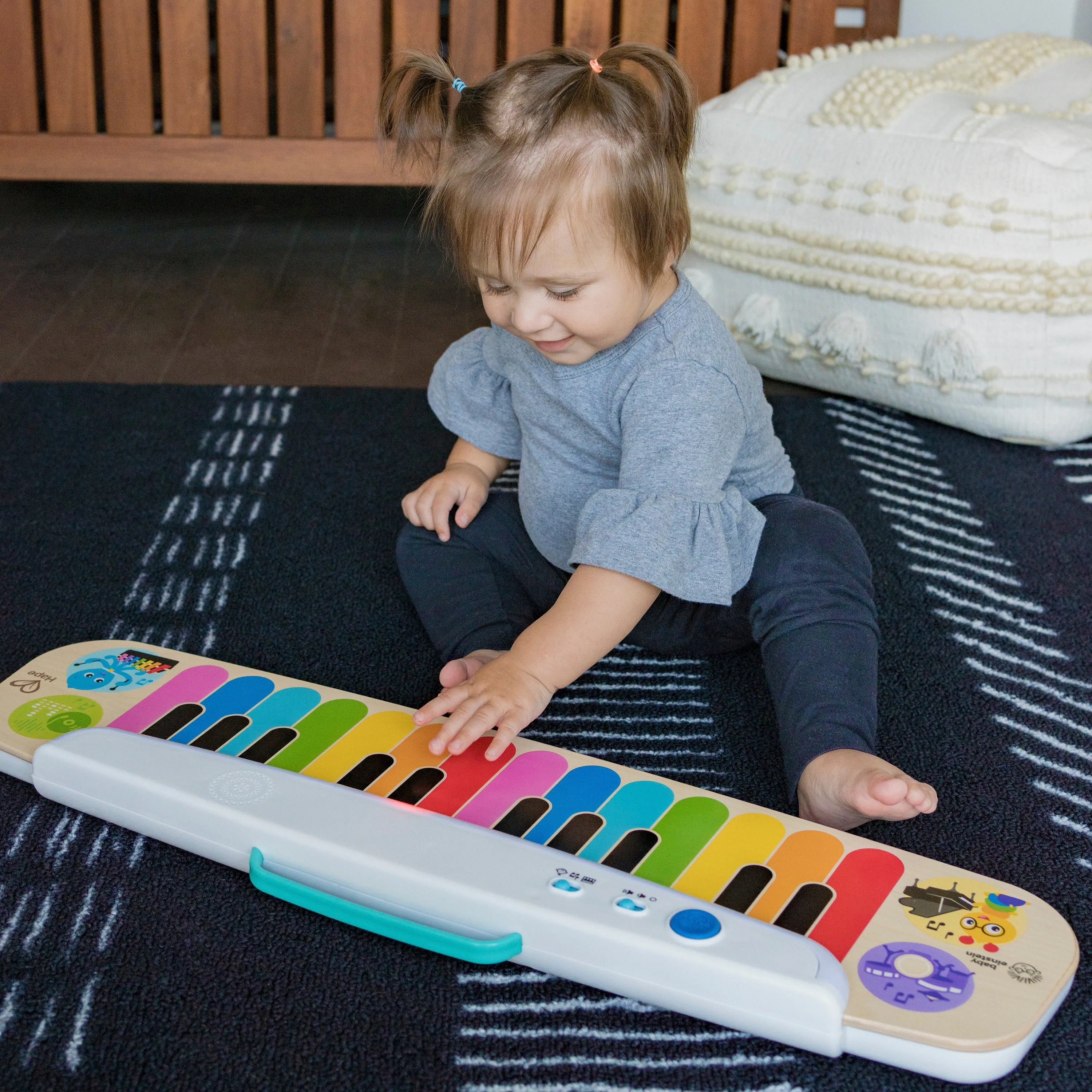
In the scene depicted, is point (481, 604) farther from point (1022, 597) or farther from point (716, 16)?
point (716, 16)

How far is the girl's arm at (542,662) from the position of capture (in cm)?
71

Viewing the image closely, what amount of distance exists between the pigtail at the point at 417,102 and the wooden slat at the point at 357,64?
0.98m

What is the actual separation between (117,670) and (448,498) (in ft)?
0.90

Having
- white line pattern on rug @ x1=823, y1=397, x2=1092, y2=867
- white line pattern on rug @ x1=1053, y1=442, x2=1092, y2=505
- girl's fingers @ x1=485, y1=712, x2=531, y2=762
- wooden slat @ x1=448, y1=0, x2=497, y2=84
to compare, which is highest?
wooden slat @ x1=448, y1=0, x2=497, y2=84

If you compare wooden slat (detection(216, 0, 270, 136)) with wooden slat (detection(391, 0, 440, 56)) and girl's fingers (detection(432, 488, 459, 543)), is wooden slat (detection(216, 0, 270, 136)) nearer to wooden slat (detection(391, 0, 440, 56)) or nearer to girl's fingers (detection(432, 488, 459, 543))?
wooden slat (detection(391, 0, 440, 56))

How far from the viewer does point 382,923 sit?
0.62 metres

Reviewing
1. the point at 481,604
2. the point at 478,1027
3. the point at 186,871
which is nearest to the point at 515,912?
the point at 478,1027

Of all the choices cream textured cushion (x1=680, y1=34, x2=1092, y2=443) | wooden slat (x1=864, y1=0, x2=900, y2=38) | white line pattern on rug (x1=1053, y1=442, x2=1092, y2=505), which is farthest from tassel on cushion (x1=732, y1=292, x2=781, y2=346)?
wooden slat (x1=864, y1=0, x2=900, y2=38)

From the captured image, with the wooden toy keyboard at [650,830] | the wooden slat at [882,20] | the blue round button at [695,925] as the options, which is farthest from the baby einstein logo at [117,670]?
the wooden slat at [882,20]

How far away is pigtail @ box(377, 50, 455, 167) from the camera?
775mm

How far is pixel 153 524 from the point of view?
→ 1.08m

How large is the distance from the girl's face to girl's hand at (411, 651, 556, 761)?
0.20m

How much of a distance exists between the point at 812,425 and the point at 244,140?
0.98 m

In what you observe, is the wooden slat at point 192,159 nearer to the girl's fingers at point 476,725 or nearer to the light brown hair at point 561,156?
the light brown hair at point 561,156
